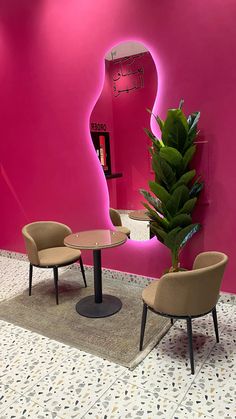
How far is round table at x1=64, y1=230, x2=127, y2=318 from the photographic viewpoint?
115 inches

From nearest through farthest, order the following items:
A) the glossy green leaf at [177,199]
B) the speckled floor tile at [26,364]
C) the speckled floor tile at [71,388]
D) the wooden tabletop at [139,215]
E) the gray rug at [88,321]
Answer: the speckled floor tile at [71,388], the speckled floor tile at [26,364], the gray rug at [88,321], the glossy green leaf at [177,199], the wooden tabletop at [139,215]

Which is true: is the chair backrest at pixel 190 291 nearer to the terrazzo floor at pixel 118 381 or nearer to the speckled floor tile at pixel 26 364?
the terrazzo floor at pixel 118 381

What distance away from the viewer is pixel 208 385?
2.11 metres

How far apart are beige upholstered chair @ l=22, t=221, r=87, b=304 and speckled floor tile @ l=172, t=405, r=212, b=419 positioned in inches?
67.9

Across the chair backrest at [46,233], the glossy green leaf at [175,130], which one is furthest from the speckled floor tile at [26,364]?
the glossy green leaf at [175,130]

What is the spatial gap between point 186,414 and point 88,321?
4.17ft

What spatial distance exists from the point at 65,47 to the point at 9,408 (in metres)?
3.57

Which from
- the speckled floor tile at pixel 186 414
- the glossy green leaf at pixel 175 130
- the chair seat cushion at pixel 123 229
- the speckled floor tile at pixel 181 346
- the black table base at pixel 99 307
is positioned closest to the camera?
the speckled floor tile at pixel 186 414

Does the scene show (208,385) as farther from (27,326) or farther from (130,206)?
(130,206)

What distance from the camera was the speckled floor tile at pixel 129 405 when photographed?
191cm

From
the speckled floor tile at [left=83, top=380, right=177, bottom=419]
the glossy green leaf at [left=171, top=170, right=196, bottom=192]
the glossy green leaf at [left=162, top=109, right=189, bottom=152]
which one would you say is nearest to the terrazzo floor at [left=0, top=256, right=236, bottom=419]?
the speckled floor tile at [left=83, top=380, right=177, bottom=419]

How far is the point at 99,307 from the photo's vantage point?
10.4 feet

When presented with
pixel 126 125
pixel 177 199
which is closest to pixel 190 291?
pixel 177 199

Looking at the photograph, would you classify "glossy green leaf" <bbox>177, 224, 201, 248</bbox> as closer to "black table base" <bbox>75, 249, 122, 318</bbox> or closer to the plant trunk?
the plant trunk
